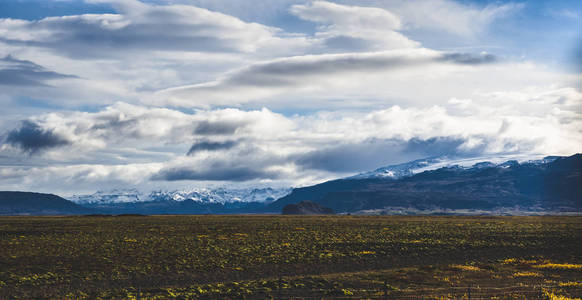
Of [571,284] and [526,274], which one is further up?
[571,284]

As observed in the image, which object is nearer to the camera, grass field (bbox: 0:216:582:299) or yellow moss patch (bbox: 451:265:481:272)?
grass field (bbox: 0:216:582:299)

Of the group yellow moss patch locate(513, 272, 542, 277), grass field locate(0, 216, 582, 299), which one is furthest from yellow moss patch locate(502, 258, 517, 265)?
yellow moss patch locate(513, 272, 542, 277)

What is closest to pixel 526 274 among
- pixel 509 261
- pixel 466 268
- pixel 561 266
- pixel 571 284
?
pixel 466 268

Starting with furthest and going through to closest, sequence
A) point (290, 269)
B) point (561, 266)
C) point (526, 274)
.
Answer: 1. point (561, 266)
2. point (290, 269)
3. point (526, 274)

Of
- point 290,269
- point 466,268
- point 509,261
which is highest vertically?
point 290,269

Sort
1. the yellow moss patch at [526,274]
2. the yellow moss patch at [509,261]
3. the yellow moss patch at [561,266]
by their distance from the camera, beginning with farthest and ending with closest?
the yellow moss patch at [509,261], the yellow moss patch at [561,266], the yellow moss patch at [526,274]

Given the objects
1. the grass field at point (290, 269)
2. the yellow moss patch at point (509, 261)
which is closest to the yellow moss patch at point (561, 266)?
the grass field at point (290, 269)

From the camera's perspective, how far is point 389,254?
62281mm

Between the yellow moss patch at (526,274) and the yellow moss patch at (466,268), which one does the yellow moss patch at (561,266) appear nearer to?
the yellow moss patch at (526,274)

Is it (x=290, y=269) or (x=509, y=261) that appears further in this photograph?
(x=509, y=261)

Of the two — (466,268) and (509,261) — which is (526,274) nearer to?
(466,268)

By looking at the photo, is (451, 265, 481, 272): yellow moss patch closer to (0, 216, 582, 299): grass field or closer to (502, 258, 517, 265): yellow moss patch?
(0, 216, 582, 299): grass field

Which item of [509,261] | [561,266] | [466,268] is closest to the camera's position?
[466,268]

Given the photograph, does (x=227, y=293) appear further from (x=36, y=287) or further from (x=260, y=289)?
(x=36, y=287)
